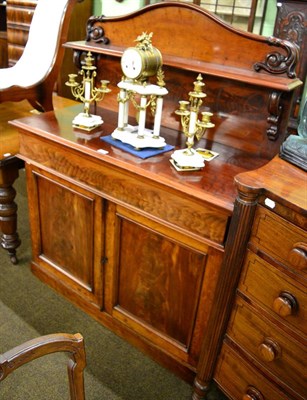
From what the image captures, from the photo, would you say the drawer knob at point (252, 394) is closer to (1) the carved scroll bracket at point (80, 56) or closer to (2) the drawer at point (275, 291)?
(2) the drawer at point (275, 291)

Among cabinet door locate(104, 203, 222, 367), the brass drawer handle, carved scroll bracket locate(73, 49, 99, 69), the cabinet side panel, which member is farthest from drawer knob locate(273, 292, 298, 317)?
carved scroll bracket locate(73, 49, 99, 69)

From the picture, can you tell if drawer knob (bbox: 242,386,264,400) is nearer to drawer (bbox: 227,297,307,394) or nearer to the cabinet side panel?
drawer (bbox: 227,297,307,394)

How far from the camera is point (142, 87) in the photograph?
1284mm

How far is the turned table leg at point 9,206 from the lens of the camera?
176 cm

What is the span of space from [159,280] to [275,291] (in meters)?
0.48

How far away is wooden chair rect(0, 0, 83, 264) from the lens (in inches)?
71.6

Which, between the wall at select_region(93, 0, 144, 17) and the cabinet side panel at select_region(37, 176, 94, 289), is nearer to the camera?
the cabinet side panel at select_region(37, 176, 94, 289)

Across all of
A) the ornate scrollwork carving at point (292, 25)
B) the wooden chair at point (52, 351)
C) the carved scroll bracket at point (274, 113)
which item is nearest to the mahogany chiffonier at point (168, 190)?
the carved scroll bracket at point (274, 113)

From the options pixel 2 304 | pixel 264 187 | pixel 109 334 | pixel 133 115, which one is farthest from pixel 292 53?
pixel 2 304

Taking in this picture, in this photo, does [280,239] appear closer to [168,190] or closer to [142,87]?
[168,190]

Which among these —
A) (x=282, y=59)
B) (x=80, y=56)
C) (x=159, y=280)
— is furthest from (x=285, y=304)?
(x=80, y=56)

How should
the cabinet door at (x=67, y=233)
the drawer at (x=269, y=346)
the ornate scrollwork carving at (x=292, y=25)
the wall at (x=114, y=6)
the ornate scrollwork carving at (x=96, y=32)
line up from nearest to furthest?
the drawer at (x=269, y=346) → the cabinet door at (x=67, y=233) → the ornate scrollwork carving at (x=96, y=32) → the ornate scrollwork carving at (x=292, y=25) → the wall at (x=114, y=6)

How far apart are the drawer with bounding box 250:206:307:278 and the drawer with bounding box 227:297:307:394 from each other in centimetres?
21

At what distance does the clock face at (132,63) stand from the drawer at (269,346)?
789mm
